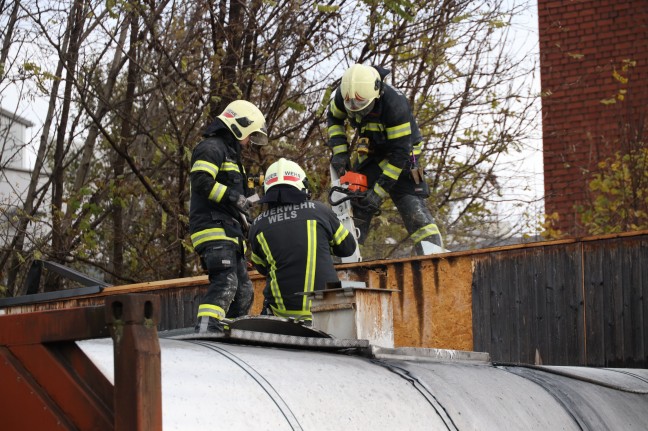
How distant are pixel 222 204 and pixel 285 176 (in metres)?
1.11

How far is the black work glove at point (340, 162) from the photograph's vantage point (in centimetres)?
1030

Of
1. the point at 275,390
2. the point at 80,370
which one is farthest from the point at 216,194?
the point at 80,370

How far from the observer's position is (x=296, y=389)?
3373 millimetres

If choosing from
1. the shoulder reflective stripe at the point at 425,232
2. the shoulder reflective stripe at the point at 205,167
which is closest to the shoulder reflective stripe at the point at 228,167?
the shoulder reflective stripe at the point at 205,167

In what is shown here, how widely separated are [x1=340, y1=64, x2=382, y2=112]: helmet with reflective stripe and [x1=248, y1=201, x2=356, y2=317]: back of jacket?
243cm

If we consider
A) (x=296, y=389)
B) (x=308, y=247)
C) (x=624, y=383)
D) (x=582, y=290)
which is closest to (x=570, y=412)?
(x=624, y=383)

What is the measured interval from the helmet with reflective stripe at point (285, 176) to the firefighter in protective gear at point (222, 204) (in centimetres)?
84

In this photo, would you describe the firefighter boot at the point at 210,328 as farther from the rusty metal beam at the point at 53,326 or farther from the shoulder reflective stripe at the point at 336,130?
the shoulder reflective stripe at the point at 336,130

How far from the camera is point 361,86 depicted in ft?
31.2

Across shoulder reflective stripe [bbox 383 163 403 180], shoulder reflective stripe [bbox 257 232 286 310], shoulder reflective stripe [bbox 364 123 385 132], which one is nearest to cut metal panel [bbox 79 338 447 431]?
shoulder reflective stripe [bbox 257 232 286 310]

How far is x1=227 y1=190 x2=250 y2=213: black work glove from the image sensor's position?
27.3 ft

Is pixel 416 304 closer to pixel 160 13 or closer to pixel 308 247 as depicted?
pixel 308 247

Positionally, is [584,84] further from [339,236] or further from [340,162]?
[339,236]

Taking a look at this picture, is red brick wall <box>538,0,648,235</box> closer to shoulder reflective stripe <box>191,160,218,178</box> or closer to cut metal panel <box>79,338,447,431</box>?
shoulder reflective stripe <box>191,160,218,178</box>
